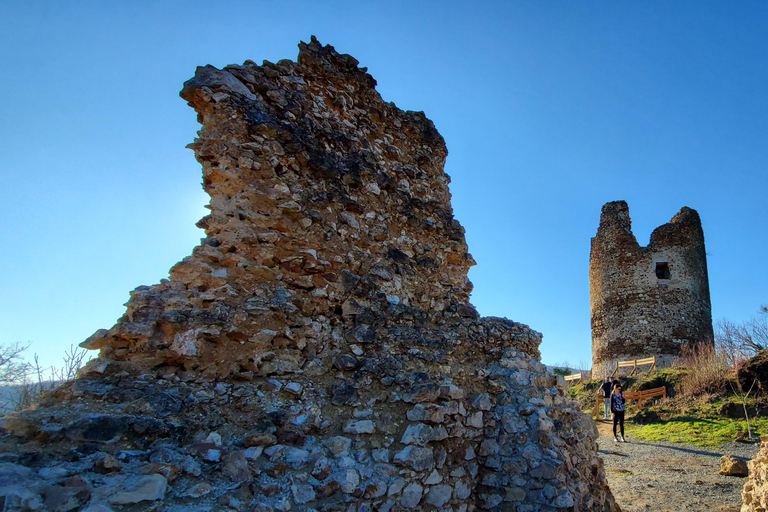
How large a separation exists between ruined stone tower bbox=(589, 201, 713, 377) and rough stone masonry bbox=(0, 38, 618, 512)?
15.3 meters

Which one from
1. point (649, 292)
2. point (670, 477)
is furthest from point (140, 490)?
point (649, 292)

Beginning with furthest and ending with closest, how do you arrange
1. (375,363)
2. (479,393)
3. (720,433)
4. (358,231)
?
(720,433), (358,231), (479,393), (375,363)

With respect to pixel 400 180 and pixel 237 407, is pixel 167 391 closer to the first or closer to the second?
pixel 237 407

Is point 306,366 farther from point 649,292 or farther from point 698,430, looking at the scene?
point 649,292

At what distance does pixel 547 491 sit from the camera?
119 inches

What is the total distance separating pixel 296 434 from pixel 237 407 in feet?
1.20

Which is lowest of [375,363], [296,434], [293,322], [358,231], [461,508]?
[461,508]

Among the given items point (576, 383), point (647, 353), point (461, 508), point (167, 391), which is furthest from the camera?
point (576, 383)

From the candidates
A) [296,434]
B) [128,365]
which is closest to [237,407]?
[296,434]

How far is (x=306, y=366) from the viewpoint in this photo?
2924 mm

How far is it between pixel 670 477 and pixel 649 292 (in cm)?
1299

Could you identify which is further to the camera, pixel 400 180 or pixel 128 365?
pixel 400 180

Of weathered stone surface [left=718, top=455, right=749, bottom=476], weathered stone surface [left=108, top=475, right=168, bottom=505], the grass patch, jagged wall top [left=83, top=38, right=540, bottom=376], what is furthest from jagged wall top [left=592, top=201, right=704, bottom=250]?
weathered stone surface [left=108, top=475, right=168, bottom=505]

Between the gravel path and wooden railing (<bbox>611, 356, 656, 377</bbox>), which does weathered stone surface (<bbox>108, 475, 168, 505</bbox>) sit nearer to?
the gravel path
